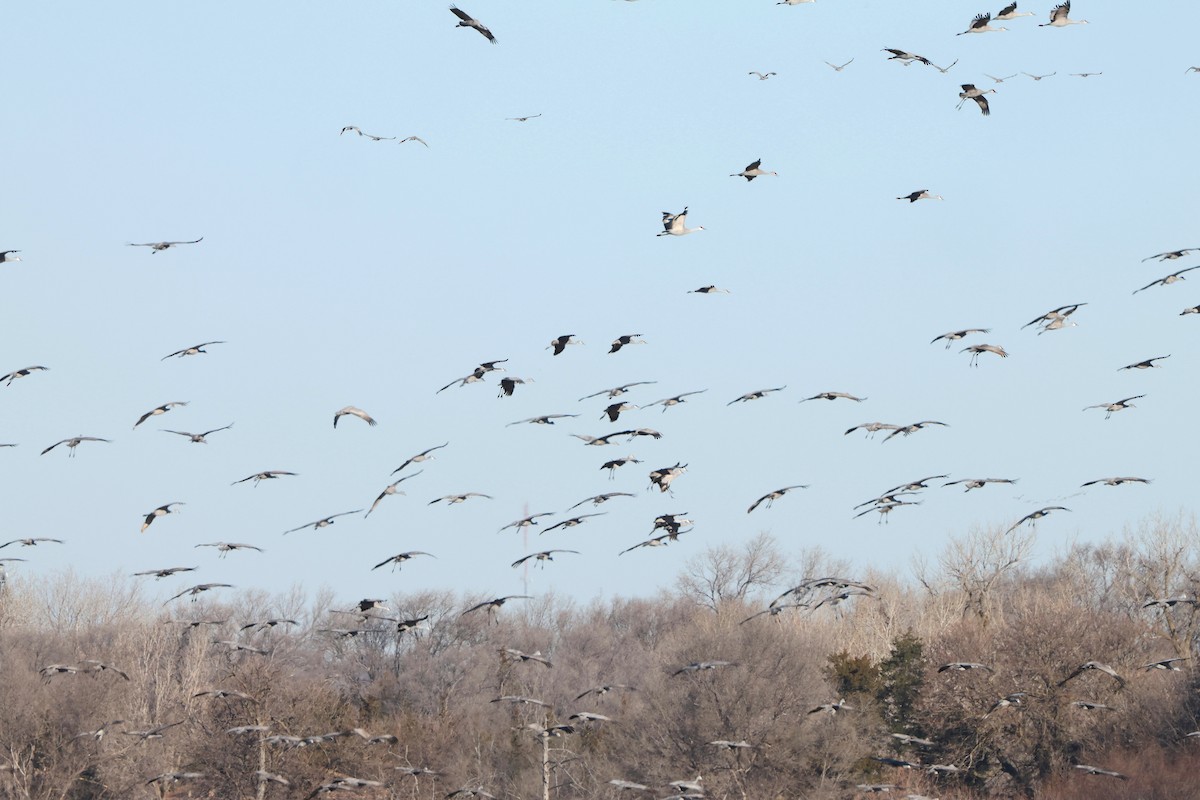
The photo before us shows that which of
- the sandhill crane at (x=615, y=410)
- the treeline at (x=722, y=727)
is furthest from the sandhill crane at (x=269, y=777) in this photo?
the sandhill crane at (x=615, y=410)

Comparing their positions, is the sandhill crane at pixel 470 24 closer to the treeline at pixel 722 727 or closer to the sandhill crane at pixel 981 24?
the sandhill crane at pixel 981 24

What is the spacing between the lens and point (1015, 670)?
204 ft

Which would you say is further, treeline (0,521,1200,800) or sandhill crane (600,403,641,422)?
treeline (0,521,1200,800)

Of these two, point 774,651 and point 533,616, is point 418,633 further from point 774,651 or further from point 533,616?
point 774,651

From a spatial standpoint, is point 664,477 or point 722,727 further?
point 722,727

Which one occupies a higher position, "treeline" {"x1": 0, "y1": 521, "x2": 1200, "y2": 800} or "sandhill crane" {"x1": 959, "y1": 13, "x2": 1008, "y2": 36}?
"sandhill crane" {"x1": 959, "y1": 13, "x2": 1008, "y2": 36}

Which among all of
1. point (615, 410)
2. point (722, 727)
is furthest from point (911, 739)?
point (722, 727)

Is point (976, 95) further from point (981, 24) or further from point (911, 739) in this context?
point (911, 739)

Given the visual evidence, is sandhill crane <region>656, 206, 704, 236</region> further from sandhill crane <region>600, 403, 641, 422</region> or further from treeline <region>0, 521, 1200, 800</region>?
treeline <region>0, 521, 1200, 800</region>

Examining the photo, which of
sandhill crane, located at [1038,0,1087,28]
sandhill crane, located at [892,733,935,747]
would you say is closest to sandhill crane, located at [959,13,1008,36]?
sandhill crane, located at [1038,0,1087,28]

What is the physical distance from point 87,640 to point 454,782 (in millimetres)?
56077

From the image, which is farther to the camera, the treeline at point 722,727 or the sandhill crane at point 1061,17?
the treeline at point 722,727

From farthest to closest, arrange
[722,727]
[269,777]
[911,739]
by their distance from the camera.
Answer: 1. [722,727]
2. [269,777]
3. [911,739]

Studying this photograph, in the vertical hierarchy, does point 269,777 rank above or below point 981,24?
below
